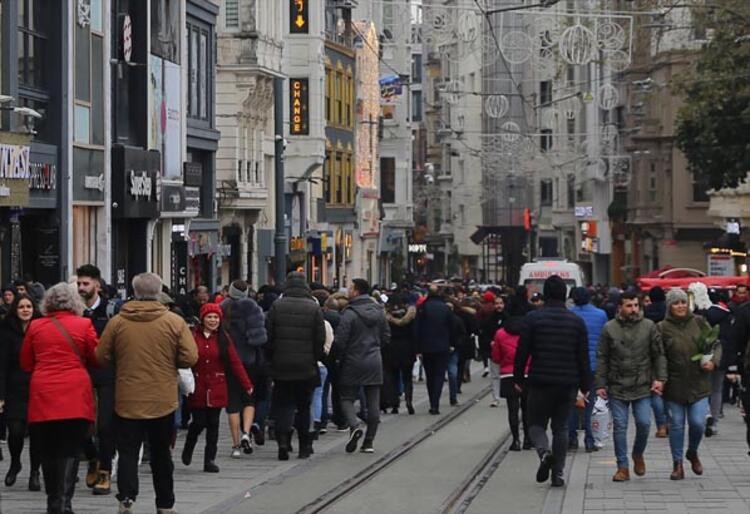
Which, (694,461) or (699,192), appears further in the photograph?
(699,192)

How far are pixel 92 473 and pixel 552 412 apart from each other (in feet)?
13.6

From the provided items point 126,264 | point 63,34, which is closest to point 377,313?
point 63,34

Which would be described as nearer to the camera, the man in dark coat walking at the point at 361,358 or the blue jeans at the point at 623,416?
the blue jeans at the point at 623,416

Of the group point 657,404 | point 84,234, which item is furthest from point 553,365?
point 84,234

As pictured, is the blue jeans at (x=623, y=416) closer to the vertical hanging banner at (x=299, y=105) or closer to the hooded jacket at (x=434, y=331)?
the hooded jacket at (x=434, y=331)

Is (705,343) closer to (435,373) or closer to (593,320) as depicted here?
(593,320)

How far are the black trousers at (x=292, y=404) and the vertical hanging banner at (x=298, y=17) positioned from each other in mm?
40800

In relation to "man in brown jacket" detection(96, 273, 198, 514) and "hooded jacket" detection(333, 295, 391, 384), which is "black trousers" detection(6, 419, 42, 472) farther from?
"hooded jacket" detection(333, 295, 391, 384)

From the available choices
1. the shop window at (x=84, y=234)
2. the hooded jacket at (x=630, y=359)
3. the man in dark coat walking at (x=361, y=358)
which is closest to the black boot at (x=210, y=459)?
the man in dark coat walking at (x=361, y=358)

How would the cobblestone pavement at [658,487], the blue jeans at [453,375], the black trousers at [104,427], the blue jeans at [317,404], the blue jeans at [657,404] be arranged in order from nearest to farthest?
the cobblestone pavement at [658,487] < the black trousers at [104,427] < the blue jeans at [657,404] < the blue jeans at [317,404] < the blue jeans at [453,375]

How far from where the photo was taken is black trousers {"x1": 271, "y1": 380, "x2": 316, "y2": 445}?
21047 millimetres

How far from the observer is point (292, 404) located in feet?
69.4

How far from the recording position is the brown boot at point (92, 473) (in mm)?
17531

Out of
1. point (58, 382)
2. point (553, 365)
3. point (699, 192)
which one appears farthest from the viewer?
point (699, 192)
